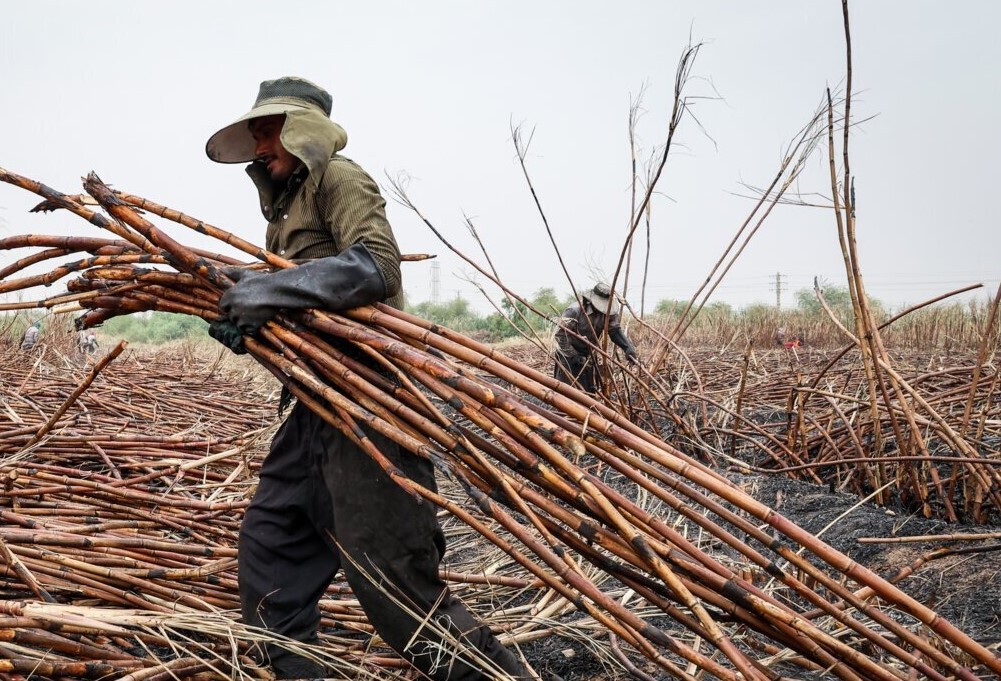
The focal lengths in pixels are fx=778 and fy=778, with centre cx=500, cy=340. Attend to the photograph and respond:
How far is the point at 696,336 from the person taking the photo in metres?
16.5

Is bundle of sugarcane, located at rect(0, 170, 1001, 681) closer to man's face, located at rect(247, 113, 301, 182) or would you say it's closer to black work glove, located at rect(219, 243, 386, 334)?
black work glove, located at rect(219, 243, 386, 334)

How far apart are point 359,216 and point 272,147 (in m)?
0.43

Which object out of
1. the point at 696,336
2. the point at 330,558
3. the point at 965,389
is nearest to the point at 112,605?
the point at 330,558

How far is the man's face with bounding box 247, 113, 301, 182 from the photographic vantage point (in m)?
2.14

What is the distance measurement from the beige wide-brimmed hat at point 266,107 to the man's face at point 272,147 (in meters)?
0.04

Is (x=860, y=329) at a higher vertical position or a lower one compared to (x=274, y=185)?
lower

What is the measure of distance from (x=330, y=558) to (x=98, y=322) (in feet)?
2.89

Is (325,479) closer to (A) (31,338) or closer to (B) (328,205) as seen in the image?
A: (B) (328,205)

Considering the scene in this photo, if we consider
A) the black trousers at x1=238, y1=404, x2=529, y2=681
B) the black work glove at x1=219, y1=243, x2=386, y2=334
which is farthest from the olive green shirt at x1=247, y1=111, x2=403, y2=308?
the black trousers at x1=238, y1=404, x2=529, y2=681

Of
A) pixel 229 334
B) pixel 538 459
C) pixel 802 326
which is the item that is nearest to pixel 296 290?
pixel 229 334

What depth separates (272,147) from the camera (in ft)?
7.16

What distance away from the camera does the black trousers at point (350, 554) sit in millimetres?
1846

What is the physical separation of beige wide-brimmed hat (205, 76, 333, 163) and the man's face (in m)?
0.04

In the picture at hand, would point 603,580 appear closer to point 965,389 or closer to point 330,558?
point 330,558
